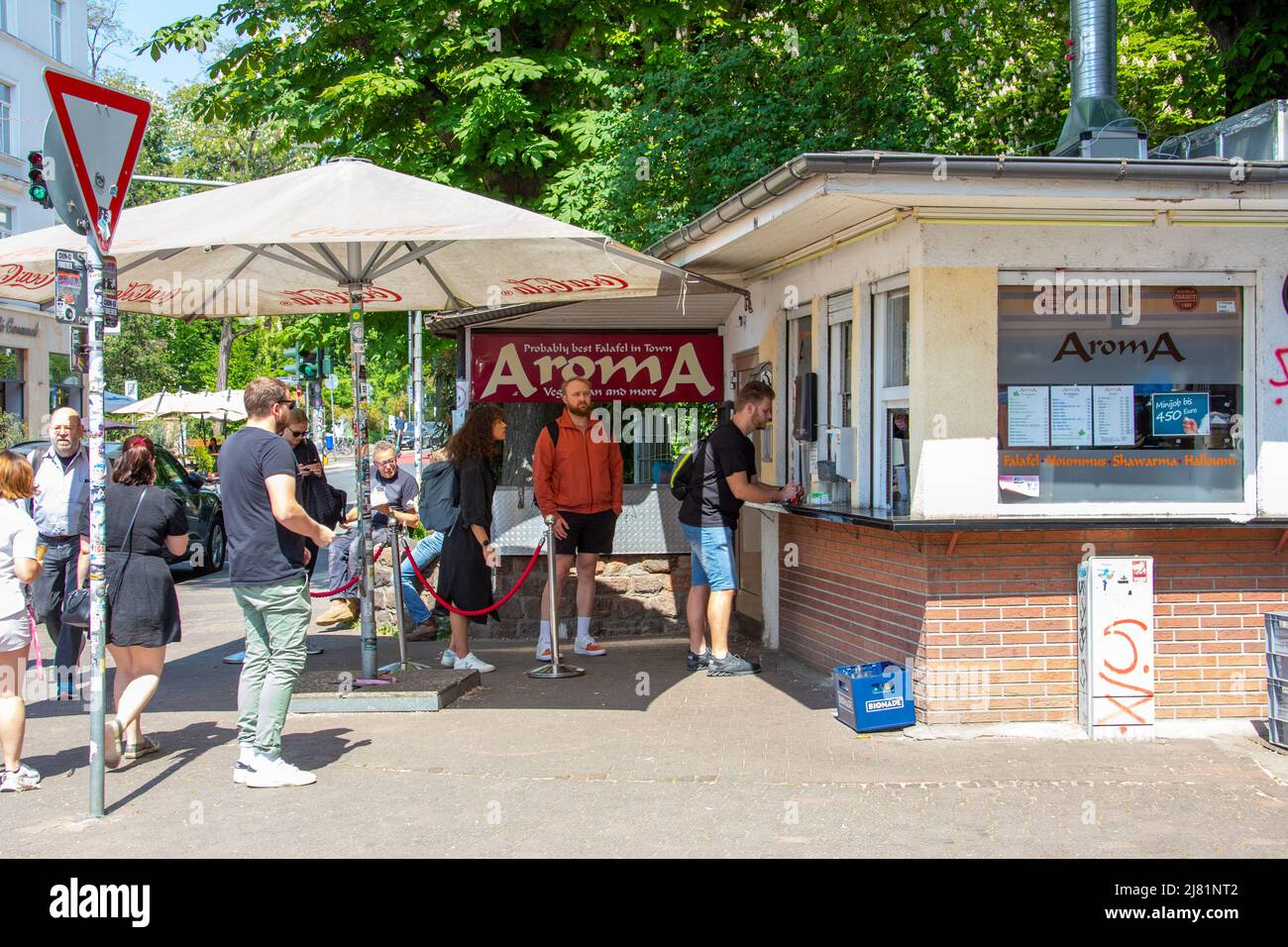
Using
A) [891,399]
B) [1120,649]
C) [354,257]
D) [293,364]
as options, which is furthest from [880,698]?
[293,364]

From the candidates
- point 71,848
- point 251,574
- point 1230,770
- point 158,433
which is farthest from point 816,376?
point 158,433

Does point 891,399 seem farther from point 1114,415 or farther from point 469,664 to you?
point 469,664

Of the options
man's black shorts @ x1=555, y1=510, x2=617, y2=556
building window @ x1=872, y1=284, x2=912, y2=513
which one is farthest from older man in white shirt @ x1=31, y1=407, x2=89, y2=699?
building window @ x1=872, y1=284, x2=912, y2=513

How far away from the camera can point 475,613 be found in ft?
27.2

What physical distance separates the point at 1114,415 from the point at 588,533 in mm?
3881

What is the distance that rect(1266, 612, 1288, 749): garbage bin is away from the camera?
21.4 feet

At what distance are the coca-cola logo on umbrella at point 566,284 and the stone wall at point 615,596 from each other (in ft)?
9.43

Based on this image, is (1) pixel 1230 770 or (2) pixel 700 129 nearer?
(1) pixel 1230 770

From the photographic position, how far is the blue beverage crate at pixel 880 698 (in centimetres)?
682

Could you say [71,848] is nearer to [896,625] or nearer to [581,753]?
[581,753]

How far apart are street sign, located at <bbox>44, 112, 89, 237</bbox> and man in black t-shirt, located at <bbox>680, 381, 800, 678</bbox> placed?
4.37 m

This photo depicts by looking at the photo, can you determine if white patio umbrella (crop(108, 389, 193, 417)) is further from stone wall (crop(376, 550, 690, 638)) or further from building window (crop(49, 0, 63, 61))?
stone wall (crop(376, 550, 690, 638))

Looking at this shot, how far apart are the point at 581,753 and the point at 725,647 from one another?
2185 mm

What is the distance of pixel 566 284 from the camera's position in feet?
26.6
